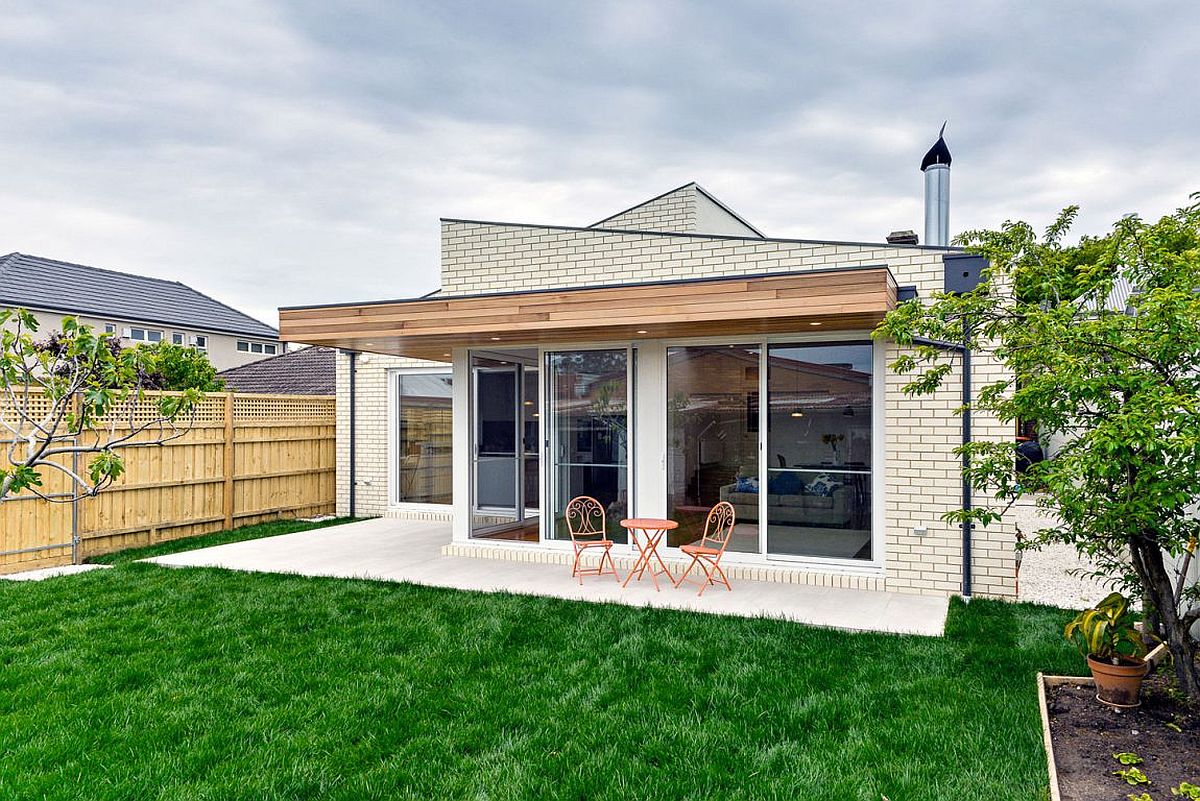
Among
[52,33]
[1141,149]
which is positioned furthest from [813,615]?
[1141,149]

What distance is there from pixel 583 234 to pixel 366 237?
11.8m

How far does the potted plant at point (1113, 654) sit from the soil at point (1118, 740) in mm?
84

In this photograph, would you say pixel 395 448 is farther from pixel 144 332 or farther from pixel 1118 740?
pixel 144 332

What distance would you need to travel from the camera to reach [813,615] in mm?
5570

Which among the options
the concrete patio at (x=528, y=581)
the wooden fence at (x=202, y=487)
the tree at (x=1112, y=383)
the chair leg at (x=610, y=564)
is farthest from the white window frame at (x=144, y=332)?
the tree at (x=1112, y=383)

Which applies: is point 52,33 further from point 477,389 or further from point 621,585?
point 621,585

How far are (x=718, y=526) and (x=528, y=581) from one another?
6.32ft

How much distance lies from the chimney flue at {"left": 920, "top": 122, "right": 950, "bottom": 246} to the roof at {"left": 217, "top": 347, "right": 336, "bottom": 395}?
1136 centimetres

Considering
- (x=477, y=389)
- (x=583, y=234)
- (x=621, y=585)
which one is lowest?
(x=621, y=585)

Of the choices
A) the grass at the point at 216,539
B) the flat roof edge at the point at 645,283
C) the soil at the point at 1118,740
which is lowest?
the grass at the point at 216,539

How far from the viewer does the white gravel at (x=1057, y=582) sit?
6.30 m

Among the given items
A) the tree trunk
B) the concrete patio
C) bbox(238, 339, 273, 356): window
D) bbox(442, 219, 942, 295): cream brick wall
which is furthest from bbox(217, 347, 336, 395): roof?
the tree trunk

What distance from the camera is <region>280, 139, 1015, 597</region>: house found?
6188 millimetres

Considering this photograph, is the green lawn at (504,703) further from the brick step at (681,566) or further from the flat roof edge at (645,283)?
the flat roof edge at (645,283)
